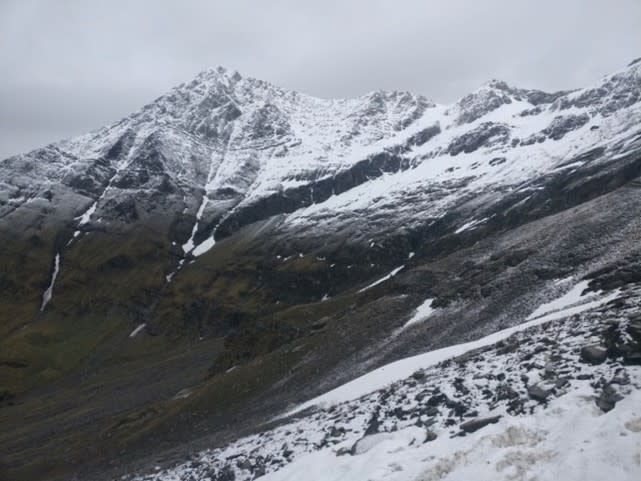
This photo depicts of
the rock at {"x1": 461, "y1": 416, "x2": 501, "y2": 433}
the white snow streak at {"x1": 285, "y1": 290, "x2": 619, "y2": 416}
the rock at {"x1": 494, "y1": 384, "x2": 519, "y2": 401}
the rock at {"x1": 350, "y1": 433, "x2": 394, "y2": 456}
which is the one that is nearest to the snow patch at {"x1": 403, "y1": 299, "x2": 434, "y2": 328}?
the white snow streak at {"x1": 285, "y1": 290, "x2": 619, "y2": 416}

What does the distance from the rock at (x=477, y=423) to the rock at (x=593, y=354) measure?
4376 mm

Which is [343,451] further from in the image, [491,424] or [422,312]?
[422,312]

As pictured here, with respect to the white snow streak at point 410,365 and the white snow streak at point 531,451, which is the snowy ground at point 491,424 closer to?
the white snow streak at point 531,451

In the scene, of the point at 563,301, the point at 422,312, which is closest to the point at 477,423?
the point at 563,301

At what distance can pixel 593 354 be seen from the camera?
20828 mm

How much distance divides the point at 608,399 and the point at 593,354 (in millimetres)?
3772

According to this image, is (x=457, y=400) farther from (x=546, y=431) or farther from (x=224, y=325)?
(x=224, y=325)

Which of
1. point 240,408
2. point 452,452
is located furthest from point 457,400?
point 240,408

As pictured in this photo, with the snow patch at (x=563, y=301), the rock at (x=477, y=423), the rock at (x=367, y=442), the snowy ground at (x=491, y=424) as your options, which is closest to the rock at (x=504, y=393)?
the snowy ground at (x=491, y=424)

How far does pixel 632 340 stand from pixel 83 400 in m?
120

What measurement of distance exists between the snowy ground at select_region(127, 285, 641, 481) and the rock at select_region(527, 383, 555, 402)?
0.04 m

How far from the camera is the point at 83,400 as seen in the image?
118812 millimetres

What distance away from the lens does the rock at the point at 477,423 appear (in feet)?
63.3

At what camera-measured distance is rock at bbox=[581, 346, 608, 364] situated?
20.5m
